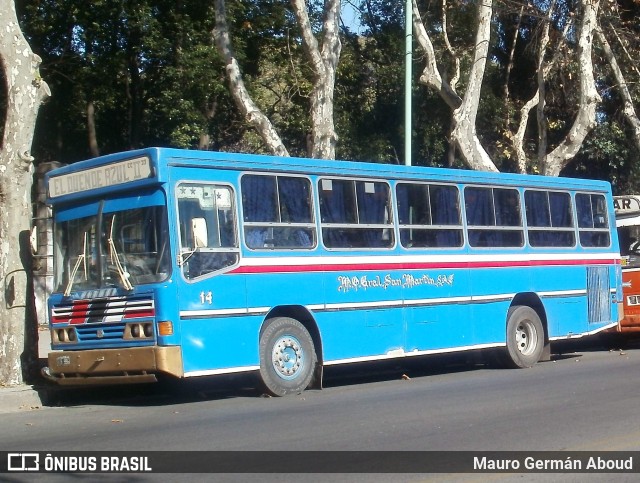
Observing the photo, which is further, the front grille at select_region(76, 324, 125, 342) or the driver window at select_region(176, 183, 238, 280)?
the front grille at select_region(76, 324, 125, 342)

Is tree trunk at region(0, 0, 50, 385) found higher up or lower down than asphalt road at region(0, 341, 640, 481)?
higher up

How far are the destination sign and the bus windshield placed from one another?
0.36 m

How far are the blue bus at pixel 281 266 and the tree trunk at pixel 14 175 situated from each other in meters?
0.74

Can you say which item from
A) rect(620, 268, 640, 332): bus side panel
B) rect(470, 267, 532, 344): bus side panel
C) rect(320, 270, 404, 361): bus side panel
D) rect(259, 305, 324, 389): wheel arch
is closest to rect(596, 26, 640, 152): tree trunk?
rect(620, 268, 640, 332): bus side panel

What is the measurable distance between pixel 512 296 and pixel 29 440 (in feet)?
27.7

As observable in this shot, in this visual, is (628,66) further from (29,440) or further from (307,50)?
(29,440)

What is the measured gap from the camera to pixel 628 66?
88.5ft

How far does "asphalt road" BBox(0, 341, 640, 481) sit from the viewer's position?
28.4ft

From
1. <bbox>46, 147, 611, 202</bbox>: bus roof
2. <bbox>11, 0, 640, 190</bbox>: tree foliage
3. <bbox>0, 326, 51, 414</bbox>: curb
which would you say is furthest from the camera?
<bbox>11, 0, 640, 190</bbox>: tree foliage

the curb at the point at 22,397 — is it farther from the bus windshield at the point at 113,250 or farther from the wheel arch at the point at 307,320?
the wheel arch at the point at 307,320

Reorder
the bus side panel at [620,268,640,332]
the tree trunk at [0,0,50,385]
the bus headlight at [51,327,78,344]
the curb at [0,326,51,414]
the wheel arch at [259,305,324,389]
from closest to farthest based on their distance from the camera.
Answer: the bus headlight at [51,327,78,344], the curb at [0,326,51,414], the wheel arch at [259,305,324,389], the tree trunk at [0,0,50,385], the bus side panel at [620,268,640,332]

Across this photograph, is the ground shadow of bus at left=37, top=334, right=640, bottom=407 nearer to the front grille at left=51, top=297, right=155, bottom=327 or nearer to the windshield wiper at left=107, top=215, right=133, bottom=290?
the front grille at left=51, top=297, right=155, bottom=327

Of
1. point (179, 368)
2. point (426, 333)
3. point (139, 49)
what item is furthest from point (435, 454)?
point (139, 49)

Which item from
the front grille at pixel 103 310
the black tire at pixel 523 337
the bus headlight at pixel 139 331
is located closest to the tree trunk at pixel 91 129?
the black tire at pixel 523 337
